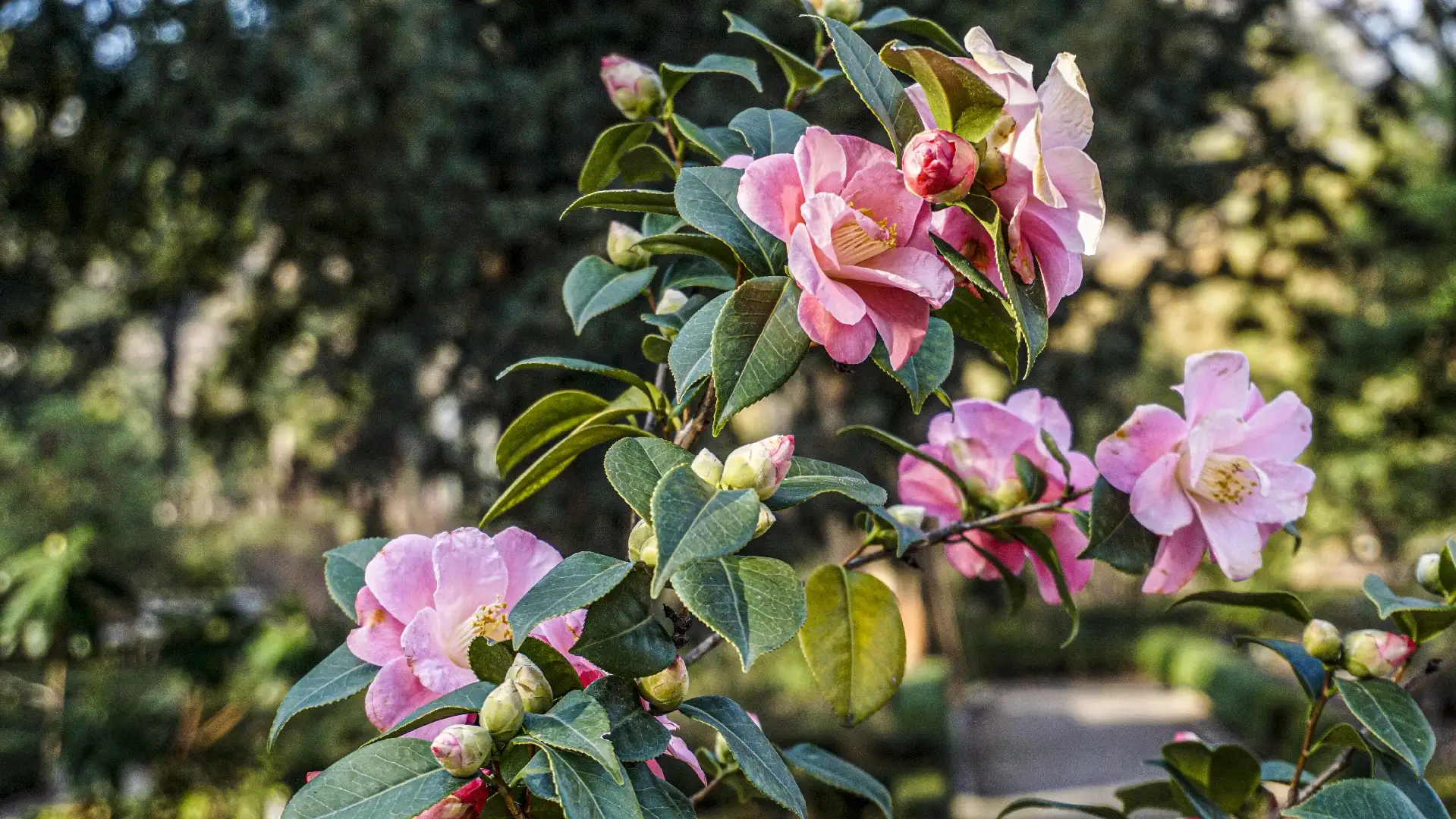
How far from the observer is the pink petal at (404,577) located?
63cm

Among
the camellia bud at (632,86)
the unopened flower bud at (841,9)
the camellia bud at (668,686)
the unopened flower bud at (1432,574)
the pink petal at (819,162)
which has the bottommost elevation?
the unopened flower bud at (1432,574)

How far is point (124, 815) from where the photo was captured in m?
3.97

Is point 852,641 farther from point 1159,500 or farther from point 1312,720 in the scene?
point 1312,720

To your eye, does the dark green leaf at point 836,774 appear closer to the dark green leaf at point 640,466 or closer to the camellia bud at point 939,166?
the dark green leaf at point 640,466

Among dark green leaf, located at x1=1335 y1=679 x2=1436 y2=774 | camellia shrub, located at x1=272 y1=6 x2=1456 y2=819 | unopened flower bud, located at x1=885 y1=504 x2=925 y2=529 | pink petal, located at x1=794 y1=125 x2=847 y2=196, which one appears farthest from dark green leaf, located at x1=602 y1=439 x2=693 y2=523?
dark green leaf, located at x1=1335 y1=679 x2=1436 y2=774

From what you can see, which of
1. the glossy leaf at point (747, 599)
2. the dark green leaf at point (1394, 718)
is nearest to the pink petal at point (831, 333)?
the glossy leaf at point (747, 599)

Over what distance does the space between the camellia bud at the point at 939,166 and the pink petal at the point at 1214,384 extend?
298mm

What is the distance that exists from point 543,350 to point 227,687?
1.95m

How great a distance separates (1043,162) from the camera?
0.60 m

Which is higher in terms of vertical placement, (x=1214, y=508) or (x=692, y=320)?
(x=692, y=320)

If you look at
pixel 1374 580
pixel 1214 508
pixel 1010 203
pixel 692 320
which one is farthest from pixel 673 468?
pixel 1374 580

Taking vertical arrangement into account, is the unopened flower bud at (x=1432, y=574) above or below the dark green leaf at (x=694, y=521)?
below

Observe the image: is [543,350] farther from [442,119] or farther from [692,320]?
[692,320]

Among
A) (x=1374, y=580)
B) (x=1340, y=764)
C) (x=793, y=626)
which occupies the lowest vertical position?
(x=1340, y=764)
